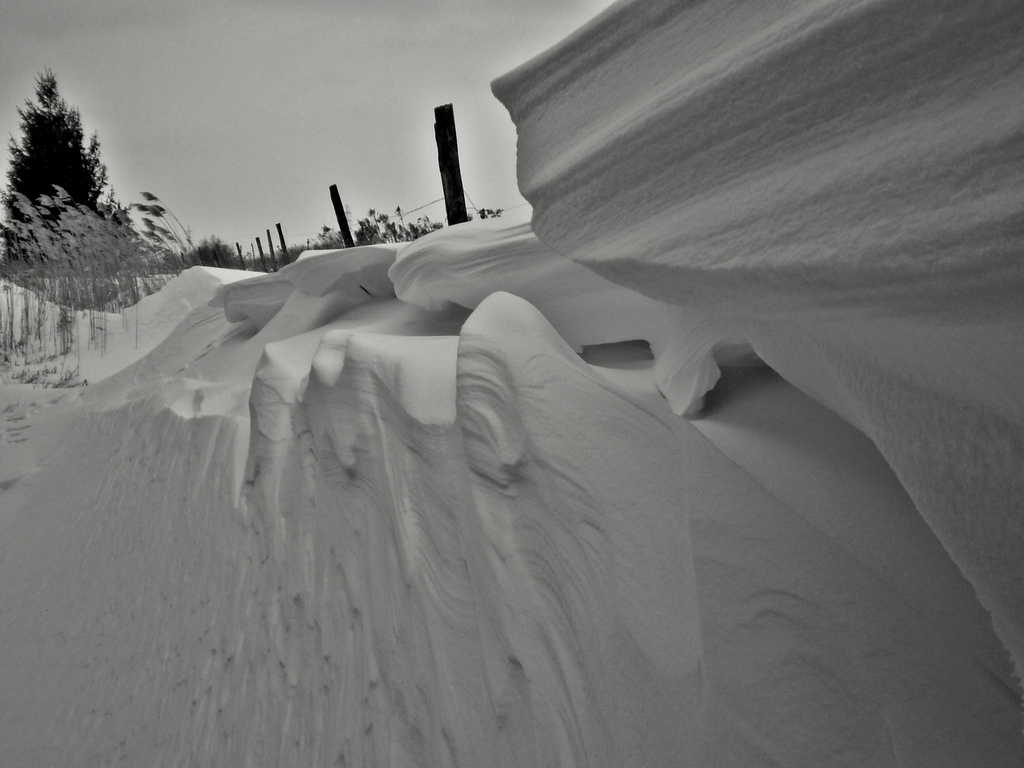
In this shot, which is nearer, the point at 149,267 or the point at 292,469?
the point at 292,469

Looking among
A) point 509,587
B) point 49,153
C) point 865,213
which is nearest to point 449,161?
point 509,587

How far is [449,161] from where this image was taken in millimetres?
3385

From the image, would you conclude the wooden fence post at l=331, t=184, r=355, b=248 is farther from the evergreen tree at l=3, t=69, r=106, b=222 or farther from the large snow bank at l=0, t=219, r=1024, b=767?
the evergreen tree at l=3, t=69, r=106, b=222

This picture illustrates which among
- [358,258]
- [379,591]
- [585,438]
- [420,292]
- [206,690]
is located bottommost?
[206,690]

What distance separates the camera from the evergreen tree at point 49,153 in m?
10.2

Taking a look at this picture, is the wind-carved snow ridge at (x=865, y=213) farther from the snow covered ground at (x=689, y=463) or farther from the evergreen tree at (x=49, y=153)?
the evergreen tree at (x=49, y=153)

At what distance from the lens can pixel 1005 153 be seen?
26cm

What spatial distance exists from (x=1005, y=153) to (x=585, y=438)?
0.42 meters

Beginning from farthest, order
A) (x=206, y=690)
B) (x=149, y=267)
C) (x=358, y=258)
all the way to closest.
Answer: (x=149, y=267), (x=358, y=258), (x=206, y=690)

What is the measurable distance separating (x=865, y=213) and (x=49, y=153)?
13533 mm

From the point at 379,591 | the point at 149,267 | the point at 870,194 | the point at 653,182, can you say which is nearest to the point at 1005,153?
the point at 870,194

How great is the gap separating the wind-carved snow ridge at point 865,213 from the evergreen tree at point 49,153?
12651 millimetres

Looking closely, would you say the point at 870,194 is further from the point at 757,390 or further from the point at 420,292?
the point at 420,292

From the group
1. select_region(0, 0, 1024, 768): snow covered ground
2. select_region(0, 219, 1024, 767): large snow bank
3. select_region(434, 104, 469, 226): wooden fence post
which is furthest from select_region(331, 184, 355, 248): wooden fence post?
select_region(0, 0, 1024, 768): snow covered ground
